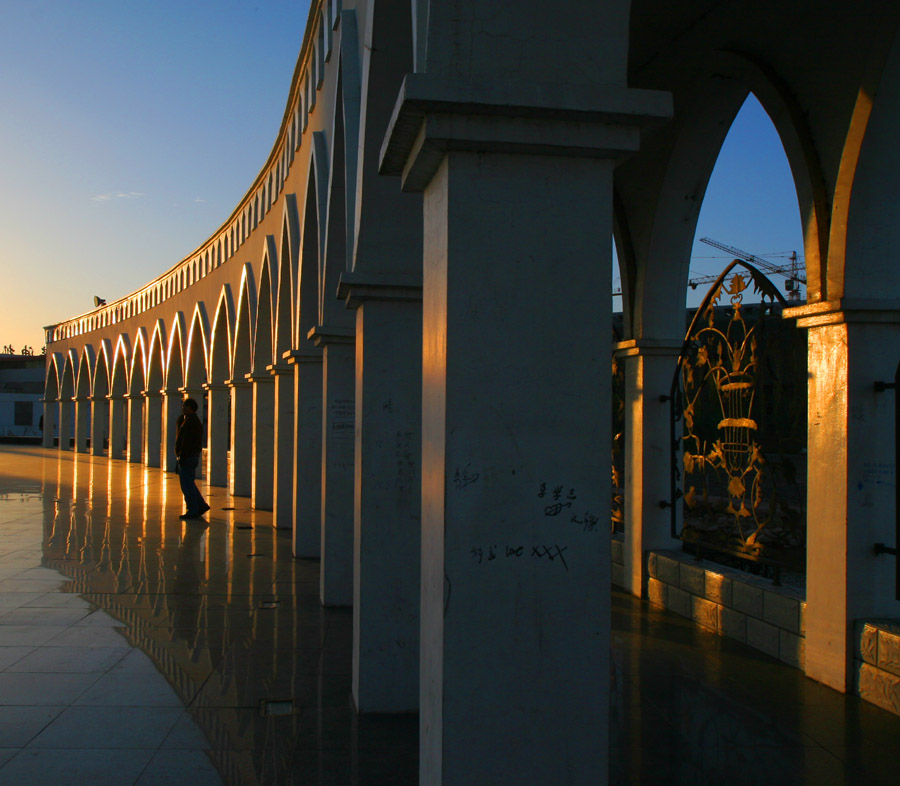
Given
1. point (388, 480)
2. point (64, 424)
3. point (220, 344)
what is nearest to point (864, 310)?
point (388, 480)

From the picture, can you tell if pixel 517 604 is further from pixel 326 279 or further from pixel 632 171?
pixel 632 171

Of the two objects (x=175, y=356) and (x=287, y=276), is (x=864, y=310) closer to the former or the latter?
(x=287, y=276)

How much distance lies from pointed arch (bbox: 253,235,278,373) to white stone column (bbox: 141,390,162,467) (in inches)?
659

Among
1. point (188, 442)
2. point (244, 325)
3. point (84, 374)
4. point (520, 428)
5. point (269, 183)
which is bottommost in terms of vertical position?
point (188, 442)

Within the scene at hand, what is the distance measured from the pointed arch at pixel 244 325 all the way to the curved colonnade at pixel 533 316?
693 cm

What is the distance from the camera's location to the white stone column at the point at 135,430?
36844 millimetres

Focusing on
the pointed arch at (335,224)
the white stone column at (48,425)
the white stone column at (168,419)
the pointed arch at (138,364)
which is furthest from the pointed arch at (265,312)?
the white stone column at (48,425)

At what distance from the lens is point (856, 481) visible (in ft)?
20.2

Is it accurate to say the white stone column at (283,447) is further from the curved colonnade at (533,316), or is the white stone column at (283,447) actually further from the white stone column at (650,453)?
the white stone column at (650,453)

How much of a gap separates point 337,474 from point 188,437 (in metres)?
7.74

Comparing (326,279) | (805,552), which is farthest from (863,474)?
(326,279)

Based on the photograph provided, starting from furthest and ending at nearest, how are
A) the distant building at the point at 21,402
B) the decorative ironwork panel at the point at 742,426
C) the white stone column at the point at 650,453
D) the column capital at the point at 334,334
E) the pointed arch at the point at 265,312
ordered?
the distant building at the point at 21,402, the pointed arch at the point at 265,312, the white stone column at the point at 650,453, the column capital at the point at 334,334, the decorative ironwork panel at the point at 742,426

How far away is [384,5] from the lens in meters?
5.25

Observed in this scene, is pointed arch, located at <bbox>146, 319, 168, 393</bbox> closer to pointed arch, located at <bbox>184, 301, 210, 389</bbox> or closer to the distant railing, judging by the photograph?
the distant railing
